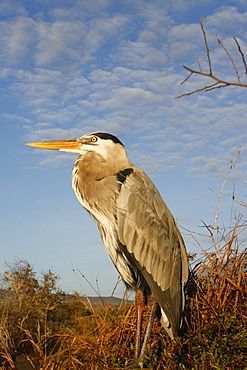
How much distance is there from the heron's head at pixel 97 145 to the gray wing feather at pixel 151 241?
34cm

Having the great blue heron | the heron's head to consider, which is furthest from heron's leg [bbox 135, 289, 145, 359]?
the heron's head

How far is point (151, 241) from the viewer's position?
12.3 ft

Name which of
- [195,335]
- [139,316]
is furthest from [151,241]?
[195,335]

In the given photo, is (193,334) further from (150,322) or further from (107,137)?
(107,137)

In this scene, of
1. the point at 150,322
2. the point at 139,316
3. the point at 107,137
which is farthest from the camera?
the point at 107,137

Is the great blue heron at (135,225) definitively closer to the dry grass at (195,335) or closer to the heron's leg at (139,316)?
the heron's leg at (139,316)

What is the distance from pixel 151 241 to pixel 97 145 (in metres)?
1.15

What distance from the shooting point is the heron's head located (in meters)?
4.01

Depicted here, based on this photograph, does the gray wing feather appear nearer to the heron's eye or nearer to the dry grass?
the dry grass

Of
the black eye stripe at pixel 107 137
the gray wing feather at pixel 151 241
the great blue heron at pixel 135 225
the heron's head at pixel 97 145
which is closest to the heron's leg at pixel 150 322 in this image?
the great blue heron at pixel 135 225

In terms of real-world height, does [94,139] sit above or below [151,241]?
above

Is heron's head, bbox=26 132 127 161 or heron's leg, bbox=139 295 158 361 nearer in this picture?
heron's leg, bbox=139 295 158 361

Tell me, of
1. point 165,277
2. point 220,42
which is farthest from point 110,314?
point 220,42

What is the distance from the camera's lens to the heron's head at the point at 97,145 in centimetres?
401
